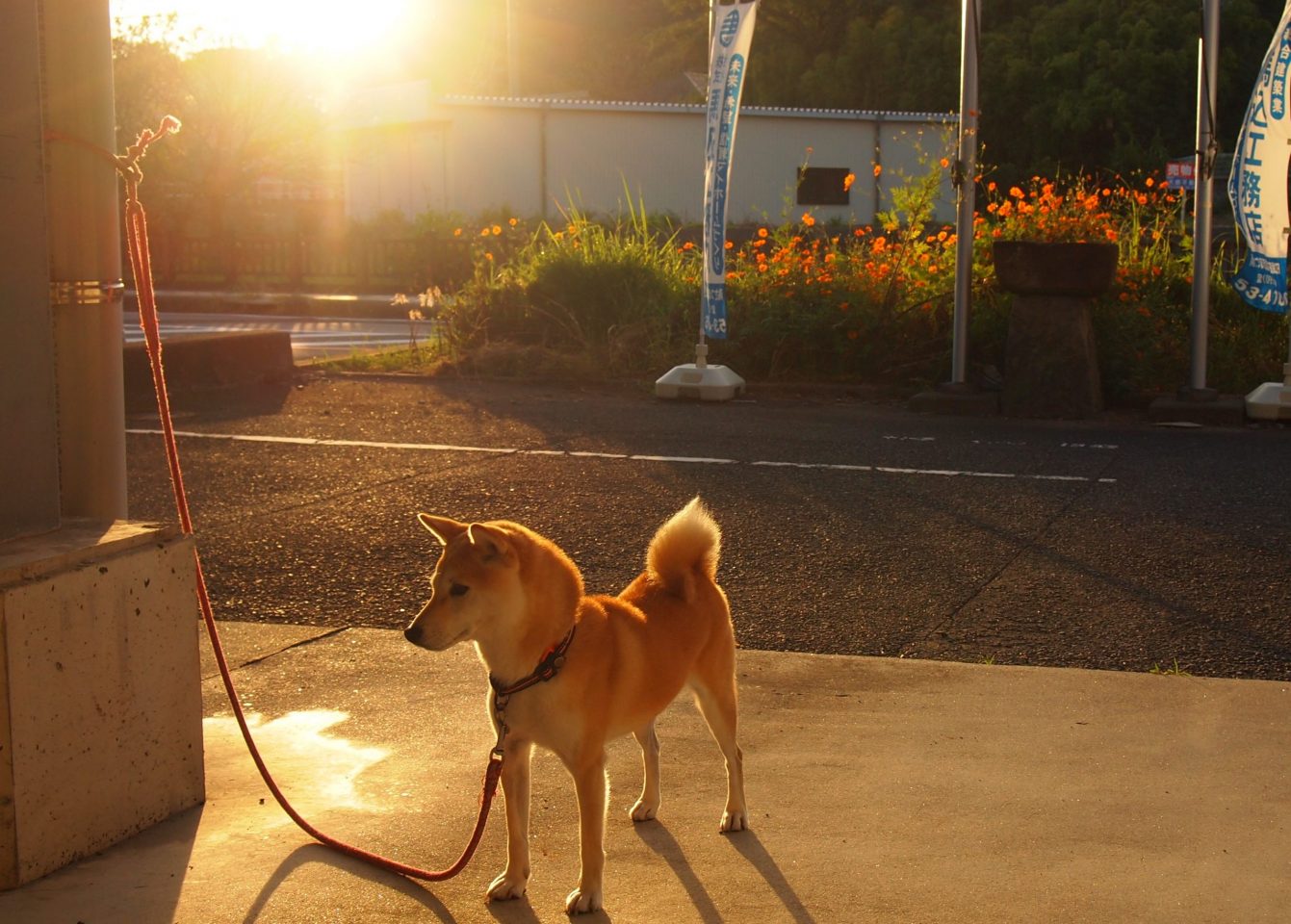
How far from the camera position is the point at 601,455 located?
32.4 feet

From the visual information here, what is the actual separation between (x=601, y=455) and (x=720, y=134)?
14.2ft

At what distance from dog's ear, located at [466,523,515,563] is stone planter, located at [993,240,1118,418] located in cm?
935

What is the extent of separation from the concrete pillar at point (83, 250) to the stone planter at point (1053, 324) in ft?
29.9

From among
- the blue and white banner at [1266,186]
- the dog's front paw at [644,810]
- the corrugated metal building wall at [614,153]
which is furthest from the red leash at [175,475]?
the corrugated metal building wall at [614,153]

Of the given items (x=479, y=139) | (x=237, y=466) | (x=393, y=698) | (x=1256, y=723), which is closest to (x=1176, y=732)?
(x=1256, y=723)

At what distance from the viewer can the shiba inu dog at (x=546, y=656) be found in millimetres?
3342

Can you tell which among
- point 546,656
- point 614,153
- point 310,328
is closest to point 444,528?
point 546,656

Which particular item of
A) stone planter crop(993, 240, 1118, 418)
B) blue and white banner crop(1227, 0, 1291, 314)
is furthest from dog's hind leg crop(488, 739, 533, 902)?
blue and white banner crop(1227, 0, 1291, 314)

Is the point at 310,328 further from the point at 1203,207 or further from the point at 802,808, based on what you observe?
the point at 802,808

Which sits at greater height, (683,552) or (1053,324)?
(1053,324)

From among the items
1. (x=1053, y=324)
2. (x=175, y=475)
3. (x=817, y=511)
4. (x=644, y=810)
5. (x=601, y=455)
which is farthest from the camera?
(x=1053, y=324)

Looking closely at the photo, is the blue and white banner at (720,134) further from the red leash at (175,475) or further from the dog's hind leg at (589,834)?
the dog's hind leg at (589,834)

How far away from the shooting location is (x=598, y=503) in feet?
27.1

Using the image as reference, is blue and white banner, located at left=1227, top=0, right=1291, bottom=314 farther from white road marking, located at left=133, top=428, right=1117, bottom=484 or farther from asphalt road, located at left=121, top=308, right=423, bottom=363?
asphalt road, located at left=121, top=308, right=423, bottom=363
